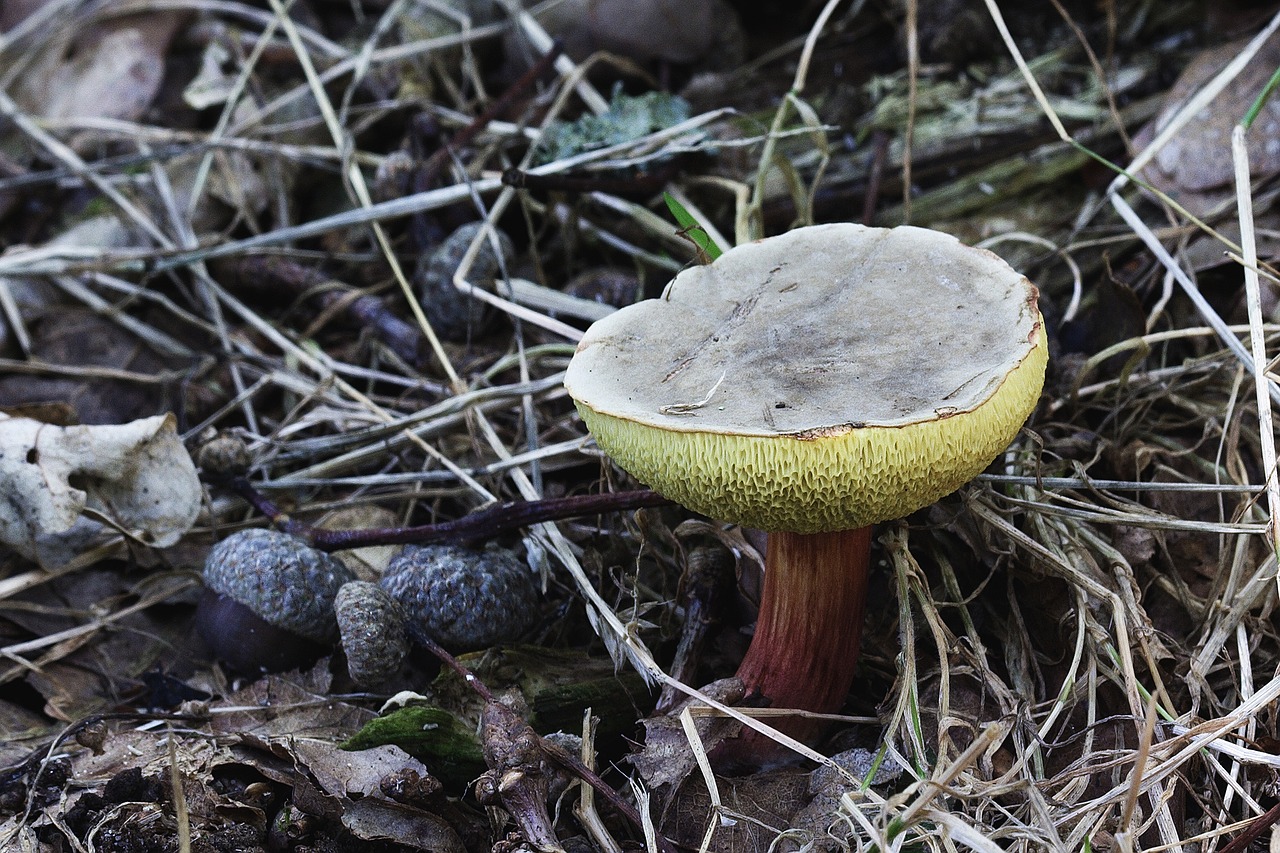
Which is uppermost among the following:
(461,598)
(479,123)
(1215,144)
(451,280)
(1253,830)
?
(479,123)

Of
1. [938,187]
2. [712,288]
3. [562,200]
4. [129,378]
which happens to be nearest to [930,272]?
[712,288]

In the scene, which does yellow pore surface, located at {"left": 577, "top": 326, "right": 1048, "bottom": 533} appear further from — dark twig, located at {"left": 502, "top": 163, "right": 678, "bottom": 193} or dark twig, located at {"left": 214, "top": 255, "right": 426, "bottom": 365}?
dark twig, located at {"left": 214, "top": 255, "right": 426, "bottom": 365}

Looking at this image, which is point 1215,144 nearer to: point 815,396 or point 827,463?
point 815,396

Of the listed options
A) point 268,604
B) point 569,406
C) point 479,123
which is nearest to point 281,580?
point 268,604

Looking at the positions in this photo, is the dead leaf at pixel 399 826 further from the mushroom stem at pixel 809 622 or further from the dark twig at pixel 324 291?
the dark twig at pixel 324 291

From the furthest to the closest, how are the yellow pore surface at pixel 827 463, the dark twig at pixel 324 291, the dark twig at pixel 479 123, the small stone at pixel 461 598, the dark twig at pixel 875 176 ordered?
the dark twig at pixel 479 123 < the dark twig at pixel 324 291 < the dark twig at pixel 875 176 < the small stone at pixel 461 598 < the yellow pore surface at pixel 827 463

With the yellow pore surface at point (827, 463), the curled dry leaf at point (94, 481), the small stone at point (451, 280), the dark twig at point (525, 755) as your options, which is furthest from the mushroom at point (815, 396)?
the curled dry leaf at point (94, 481)
